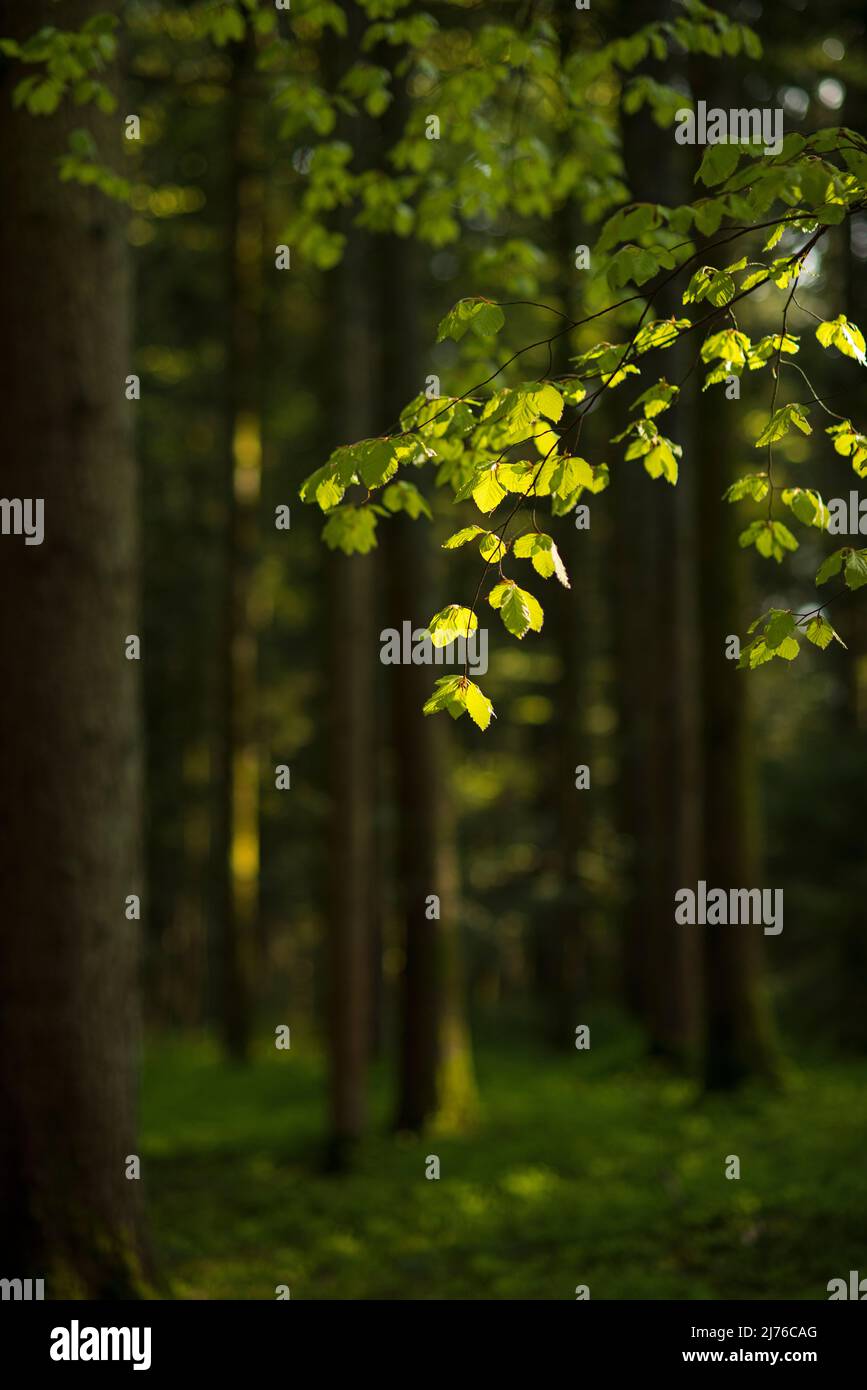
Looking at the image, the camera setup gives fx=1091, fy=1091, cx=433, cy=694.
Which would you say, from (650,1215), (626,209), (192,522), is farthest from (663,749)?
(192,522)

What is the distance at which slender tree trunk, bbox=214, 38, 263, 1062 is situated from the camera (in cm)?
1485

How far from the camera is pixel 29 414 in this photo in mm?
5047

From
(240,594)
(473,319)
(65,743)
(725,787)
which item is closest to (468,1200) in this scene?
(725,787)

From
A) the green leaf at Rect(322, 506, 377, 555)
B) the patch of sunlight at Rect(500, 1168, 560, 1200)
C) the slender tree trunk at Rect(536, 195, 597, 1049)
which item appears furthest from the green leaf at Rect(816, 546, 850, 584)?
the slender tree trunk at Rect(536, 195, 597, 1049)

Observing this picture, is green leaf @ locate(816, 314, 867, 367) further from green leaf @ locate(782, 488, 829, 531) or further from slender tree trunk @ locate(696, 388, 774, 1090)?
slender tree trunk @ locate(696, 388, 774, 1090)

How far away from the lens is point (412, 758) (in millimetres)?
10094

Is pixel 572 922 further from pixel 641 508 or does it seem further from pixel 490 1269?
pixel 490 1269

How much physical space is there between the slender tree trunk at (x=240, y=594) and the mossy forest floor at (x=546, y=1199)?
355 cm

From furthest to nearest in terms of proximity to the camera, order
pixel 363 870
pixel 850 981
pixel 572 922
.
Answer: pixel 572 922 < pixel 850 981 < pixel 363 870

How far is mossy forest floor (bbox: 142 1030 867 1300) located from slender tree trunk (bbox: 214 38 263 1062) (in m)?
3.55

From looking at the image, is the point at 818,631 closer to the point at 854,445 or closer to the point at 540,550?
the point at 854,445

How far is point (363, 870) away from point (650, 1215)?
3.84 m

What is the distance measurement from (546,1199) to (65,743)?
192 inches

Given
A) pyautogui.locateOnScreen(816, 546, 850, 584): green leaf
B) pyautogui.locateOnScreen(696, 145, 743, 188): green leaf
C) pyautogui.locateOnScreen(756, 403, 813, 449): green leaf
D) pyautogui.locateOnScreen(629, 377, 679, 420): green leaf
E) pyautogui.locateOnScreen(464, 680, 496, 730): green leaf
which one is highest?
pyautogui.locateOnScreen(696, 145, 743, 188): green leaf
